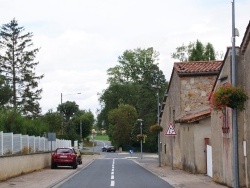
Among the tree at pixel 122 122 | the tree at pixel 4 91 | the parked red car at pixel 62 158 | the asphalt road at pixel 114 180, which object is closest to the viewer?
the asphalt road at pixel 114 180

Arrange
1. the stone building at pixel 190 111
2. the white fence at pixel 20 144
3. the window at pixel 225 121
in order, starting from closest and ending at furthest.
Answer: the window at pixel 225 121 < the white fence at pixel 20 144 < the stone building at pixel 190 111

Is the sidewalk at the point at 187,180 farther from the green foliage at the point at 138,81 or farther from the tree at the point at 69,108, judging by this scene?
the green foliage at the point at 138,81

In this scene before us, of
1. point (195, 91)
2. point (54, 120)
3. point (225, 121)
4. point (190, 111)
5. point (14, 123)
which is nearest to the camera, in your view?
point (225, 121)

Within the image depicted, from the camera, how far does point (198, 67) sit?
3925 centimetres

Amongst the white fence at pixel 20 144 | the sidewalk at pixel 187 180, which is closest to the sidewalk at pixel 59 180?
the sidewalk at pixel 187 180

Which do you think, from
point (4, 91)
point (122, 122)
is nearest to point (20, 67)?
point (4, 91)

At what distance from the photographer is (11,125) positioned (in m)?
35.2

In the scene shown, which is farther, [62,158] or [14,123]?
[62,158]

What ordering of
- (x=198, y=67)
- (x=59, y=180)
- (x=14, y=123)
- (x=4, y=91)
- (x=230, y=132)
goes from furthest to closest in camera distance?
1. (x=4, y=91)
2. (x=198, y=67)
3. (x=14, y=123)
4. (x=59, y=180)
5. (x=230, y=132)

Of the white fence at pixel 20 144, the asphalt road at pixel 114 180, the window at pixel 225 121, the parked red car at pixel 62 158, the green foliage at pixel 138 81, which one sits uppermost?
the green foliage at pixel 138 81

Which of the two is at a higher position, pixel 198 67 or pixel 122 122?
pixel 198 67

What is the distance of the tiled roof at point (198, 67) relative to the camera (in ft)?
125

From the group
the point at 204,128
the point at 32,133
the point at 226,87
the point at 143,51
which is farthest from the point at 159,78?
the point at 226,87

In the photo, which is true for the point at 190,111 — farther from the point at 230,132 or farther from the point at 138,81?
the point at 138,81
